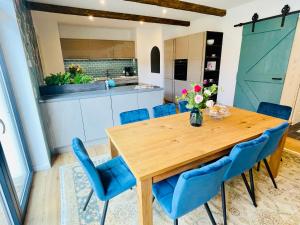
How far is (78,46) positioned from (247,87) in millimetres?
4972

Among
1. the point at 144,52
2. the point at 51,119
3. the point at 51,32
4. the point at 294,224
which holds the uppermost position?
the point at 51,32

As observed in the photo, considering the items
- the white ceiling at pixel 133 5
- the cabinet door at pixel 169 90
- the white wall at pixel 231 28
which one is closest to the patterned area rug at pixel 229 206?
the white wall at pixel 231 28

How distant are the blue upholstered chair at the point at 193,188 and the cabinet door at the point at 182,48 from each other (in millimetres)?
4081

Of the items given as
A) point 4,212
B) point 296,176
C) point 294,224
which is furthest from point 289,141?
point 4,212

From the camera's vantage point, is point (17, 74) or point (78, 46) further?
point (78, 46)

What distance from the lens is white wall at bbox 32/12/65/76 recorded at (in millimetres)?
4484

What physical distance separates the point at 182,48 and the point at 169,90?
1414mm

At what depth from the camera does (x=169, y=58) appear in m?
5.27

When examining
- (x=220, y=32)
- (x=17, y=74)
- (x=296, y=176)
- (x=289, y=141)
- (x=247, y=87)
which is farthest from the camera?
(x=220, y=32)

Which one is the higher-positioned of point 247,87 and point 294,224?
point 247,87

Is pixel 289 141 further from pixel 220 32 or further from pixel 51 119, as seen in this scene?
pixel 51 119

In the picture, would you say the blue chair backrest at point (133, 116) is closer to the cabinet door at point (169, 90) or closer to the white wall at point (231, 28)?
the white wall at point (231, 28)

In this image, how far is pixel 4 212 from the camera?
1341 mm

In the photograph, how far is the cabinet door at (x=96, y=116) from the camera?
8.81 ft
